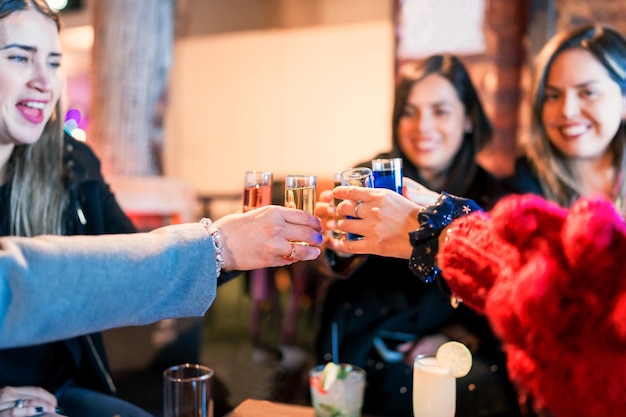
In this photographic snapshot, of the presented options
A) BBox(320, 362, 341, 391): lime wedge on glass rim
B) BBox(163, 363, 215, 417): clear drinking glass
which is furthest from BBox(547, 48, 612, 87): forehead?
BBox(163, 363, 215, 417): clear drinking glass

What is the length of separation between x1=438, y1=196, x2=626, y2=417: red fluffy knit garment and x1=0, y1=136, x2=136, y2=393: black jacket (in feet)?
4.14

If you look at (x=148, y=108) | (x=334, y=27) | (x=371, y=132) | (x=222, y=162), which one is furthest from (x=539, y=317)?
(x=222, y=162)

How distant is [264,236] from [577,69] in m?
1.47

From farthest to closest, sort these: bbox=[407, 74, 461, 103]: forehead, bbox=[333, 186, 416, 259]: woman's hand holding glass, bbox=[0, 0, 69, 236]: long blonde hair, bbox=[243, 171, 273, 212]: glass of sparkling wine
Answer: bbox=[407, 74, 461, 103]: forehead
bbox=[0, 0, 69, 236]: long blonde hair
bbox=[243, 171, 273, 212]: glass of sparkling wine
bbox=[333, 186, 416, 259]: woman's hand holding glass

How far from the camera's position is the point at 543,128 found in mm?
2156

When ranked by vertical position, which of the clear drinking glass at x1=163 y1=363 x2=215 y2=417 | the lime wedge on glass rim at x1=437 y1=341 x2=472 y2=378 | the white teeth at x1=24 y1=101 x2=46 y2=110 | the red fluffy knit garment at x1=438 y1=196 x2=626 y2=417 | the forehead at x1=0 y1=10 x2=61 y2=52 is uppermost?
the forehead at x1=0 y1=10 x2=61 y2=52

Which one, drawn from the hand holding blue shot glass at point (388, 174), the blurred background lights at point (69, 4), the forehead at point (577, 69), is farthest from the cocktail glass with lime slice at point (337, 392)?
the blurred background lights at point (69, 4)

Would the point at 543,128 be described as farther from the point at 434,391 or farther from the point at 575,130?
the point at 434,391

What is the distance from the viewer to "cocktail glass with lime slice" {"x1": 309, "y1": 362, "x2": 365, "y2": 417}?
1490 millimetres

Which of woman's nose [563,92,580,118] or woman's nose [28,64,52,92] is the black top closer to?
woman's nose [563,92,580,118]

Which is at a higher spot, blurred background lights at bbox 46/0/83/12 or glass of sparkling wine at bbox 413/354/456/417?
blurred background lights at bbox 46/0/83/12

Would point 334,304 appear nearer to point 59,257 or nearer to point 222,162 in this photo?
point 59,257

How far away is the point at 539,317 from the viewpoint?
78 centimetres

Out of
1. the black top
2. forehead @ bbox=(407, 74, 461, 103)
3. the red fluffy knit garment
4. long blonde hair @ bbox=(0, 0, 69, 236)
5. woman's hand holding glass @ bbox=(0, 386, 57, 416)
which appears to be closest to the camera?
the red fluffy knit garment
